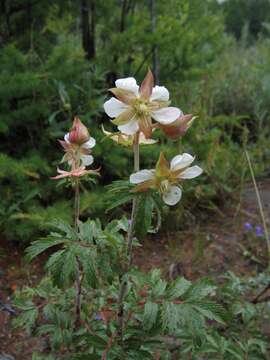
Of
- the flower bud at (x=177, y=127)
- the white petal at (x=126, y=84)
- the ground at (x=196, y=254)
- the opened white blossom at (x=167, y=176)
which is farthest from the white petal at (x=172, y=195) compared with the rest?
the ground at (x=196, y=254)

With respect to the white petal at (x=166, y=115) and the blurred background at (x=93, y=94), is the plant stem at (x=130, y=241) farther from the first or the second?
the blurred background at (x=93, y=94)

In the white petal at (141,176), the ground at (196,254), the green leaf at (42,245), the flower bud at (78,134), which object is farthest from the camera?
the ground at (196,254)

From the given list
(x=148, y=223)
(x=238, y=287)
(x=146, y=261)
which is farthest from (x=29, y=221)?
(x=148, y=223)

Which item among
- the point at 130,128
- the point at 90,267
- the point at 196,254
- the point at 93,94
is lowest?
the point at 196,254

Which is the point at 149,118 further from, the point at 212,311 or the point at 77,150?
the point at 212,311

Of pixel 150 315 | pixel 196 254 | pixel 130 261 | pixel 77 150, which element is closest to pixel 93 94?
pixel 196 254
